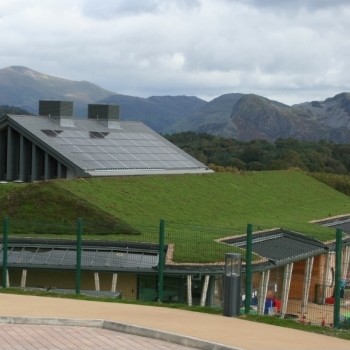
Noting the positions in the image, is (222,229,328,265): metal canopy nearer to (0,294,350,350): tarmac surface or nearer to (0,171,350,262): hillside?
(0,171,350,262): hillside

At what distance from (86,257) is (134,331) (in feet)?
41.7

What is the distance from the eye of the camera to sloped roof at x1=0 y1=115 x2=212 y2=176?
42.9m

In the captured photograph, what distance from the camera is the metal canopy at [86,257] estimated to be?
2578 cm

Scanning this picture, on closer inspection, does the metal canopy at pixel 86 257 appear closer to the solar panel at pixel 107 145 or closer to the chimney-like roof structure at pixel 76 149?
the chimney-like roof structure at pixel 76 149

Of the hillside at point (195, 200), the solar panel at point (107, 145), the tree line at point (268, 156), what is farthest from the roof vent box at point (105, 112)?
the tree line at point (268, 156)

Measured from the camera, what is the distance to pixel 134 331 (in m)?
14.2

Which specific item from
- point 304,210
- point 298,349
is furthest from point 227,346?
point 304,210

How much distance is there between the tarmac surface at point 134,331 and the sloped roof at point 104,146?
83.9 feet

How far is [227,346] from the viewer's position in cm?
1275

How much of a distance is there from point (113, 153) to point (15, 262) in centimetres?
2040

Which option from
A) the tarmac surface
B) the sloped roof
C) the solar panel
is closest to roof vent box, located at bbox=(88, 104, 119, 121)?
the sloped roof

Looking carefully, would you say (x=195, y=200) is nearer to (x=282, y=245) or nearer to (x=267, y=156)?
(x=282, y=245)

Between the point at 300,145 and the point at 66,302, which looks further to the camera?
the point at 300,145

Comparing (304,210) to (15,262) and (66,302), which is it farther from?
(66,302)
